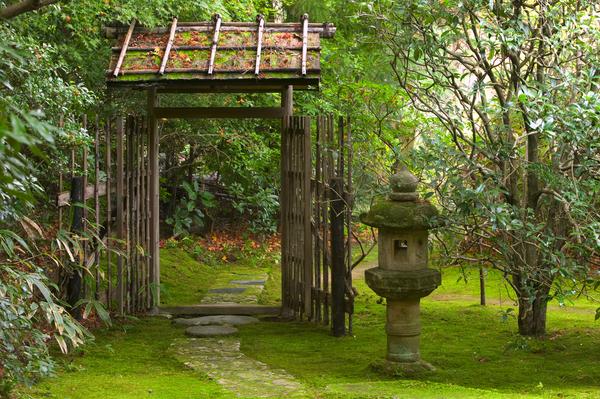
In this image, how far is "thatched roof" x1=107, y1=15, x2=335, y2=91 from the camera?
27.6ft

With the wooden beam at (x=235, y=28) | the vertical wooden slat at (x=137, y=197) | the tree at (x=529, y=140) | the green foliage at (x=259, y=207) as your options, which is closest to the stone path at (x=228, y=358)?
the vertical wooden slat at (x=137, y=197)

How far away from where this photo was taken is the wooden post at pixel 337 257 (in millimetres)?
7988

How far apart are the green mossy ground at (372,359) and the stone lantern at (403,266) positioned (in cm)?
30

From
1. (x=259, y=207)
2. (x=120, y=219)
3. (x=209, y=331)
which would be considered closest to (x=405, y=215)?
(x=209, y=331)

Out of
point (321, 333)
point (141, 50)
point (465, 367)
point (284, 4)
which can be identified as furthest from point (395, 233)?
point (284, 4)

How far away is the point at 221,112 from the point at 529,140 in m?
3.33

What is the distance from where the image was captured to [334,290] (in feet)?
26.6

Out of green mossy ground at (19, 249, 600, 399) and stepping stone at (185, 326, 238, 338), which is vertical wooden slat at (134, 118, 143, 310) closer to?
green mossy ground at (19, 249, 600, 399)

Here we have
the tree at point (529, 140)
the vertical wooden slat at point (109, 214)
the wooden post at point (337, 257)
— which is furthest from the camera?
the vertical wooden slat at point (109, 214)

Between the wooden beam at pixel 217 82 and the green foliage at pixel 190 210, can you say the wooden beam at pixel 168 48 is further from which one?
the green foliage at pixel 190 210

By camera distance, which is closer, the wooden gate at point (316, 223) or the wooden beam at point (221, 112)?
the wooden gate at point (316, 223)

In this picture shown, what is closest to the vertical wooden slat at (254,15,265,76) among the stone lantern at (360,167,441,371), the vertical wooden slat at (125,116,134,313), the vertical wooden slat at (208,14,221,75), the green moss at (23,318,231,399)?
the vertical wooden slat at (208,14,221,75)

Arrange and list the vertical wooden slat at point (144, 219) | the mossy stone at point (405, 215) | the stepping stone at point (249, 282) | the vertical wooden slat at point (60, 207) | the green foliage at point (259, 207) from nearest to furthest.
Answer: the mossy stone at point (405, 215)
the vertical wooden slat at point (60, 207)
the vertical wooden slat at point (144, 219)
the stepping stone at point (249, 282)
the green foliage at point (259, 207)

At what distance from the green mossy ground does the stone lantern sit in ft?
0.99
